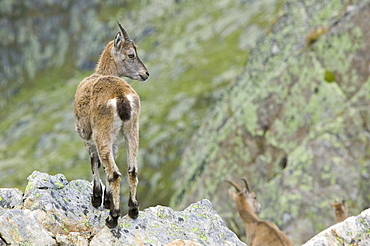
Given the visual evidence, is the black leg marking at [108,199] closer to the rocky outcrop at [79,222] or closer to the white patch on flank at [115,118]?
the rocky outcrop at [79,222]

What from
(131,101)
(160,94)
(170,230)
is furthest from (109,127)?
(160,94)

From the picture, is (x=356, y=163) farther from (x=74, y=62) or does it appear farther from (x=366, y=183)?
(x=74, y=62)

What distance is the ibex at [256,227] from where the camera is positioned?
56.6ft

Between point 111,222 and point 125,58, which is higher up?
point 125,58

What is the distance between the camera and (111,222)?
34.6 feet

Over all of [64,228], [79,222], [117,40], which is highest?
[117,40]

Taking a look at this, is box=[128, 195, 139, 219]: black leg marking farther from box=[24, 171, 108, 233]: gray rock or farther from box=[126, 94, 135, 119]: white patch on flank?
box=[126, 94, 135, 119]: white patch on flank

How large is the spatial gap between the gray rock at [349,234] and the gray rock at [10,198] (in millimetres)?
6478

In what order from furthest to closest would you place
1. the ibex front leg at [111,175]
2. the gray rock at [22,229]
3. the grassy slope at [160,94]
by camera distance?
the grassy slope at [160,94], the ibex front leg at [111,175], the gray rock at [22,229]

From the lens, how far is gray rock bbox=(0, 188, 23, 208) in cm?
1087

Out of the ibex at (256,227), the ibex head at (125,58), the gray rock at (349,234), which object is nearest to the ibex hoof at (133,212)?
the gray rock at (349,234)

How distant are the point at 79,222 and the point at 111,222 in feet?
3.32

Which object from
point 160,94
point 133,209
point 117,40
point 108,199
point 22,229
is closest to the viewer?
point 22,229

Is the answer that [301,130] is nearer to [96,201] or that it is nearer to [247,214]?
[247,214]
